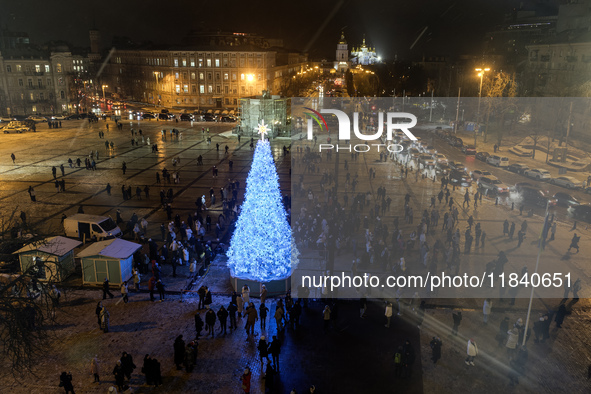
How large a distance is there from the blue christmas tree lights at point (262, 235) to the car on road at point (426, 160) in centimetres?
2123

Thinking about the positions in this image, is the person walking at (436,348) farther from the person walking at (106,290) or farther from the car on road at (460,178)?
the car on road at (460,178)

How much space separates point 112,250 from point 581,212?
21.9 meters

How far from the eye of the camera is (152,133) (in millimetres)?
50562

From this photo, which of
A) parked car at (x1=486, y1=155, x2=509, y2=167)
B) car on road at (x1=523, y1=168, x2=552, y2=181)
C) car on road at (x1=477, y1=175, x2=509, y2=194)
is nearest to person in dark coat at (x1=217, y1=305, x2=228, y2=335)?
car on road at (x1=477, y1=175, x2=509, y2=194)

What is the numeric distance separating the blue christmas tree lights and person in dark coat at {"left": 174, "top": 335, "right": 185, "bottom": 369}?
13.5 ft

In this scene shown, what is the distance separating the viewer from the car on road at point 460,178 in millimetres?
28203

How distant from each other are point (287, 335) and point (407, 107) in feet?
228

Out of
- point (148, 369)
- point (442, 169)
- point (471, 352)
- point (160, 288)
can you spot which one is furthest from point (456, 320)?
point (442, 169)

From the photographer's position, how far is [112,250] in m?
15.6

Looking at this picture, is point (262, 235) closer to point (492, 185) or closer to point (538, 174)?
point (492, 185)

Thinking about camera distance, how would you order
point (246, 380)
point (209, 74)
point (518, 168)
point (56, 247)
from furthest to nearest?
point (209, 74) → point (518, 168) → point (56, 247) → point (246, 380)

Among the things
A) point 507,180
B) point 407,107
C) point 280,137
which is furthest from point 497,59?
point 507,180

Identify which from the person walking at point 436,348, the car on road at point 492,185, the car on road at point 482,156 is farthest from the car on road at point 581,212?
the person walking at point 436,348

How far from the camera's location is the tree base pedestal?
48.6ft
